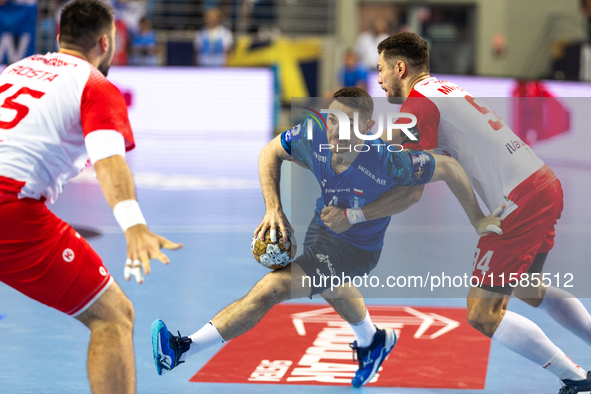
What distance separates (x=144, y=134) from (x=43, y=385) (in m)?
12.0

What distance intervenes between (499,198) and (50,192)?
2.28 meters

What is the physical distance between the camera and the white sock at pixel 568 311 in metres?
4.29

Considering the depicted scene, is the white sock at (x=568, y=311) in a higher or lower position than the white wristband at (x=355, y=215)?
lower

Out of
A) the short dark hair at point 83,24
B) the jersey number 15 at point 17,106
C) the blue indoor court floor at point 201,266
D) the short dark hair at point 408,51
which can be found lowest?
the blue indoor court floor at point 201,266

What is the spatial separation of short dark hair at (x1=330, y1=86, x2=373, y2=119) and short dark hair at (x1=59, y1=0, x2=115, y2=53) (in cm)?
129

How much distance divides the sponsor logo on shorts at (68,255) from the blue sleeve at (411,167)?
67.4 inches

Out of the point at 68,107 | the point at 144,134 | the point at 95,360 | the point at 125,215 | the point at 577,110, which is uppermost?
the point at 68,107

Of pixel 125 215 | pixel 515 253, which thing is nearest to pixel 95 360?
pixel 125 215

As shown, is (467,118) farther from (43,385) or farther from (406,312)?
(43,385)

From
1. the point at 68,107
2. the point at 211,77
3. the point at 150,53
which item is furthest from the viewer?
the point at 150,53

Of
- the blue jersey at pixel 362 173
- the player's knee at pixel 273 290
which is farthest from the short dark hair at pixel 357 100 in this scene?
the player's knee at pixel 273 290

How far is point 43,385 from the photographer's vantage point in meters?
4.28

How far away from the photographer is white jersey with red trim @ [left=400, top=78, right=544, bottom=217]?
396 cm

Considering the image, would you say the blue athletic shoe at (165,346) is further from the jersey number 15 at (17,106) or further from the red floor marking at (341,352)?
the jersey number 15 at (17,106)
